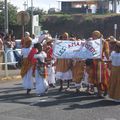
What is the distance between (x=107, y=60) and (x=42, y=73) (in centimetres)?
188

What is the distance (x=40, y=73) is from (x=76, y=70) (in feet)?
4.40

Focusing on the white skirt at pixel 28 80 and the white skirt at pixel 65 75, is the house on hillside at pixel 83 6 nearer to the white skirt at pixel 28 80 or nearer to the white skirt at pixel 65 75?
the white skirt at pixel 65 75

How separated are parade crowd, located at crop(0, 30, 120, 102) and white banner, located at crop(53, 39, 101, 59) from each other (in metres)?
0.15

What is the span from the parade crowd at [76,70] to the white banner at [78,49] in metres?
0.15

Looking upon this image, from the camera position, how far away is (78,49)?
51.5ft

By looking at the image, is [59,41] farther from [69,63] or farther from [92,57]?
[92,57]

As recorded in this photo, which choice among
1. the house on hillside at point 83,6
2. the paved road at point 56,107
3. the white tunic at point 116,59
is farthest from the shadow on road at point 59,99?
the house on hillside at point 83,6

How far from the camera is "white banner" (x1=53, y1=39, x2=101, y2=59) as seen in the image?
15.0m

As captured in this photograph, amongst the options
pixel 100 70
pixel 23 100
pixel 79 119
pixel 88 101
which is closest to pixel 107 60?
pixel 100 70

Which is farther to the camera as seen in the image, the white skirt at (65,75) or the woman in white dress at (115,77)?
the white skirt at (65,75)

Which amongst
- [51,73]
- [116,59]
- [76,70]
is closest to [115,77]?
[116,59]

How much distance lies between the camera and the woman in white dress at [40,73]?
1473 centimetres

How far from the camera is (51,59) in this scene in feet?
53.9

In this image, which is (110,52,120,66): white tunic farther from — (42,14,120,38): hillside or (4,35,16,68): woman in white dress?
(42,14,120,38): hillside
